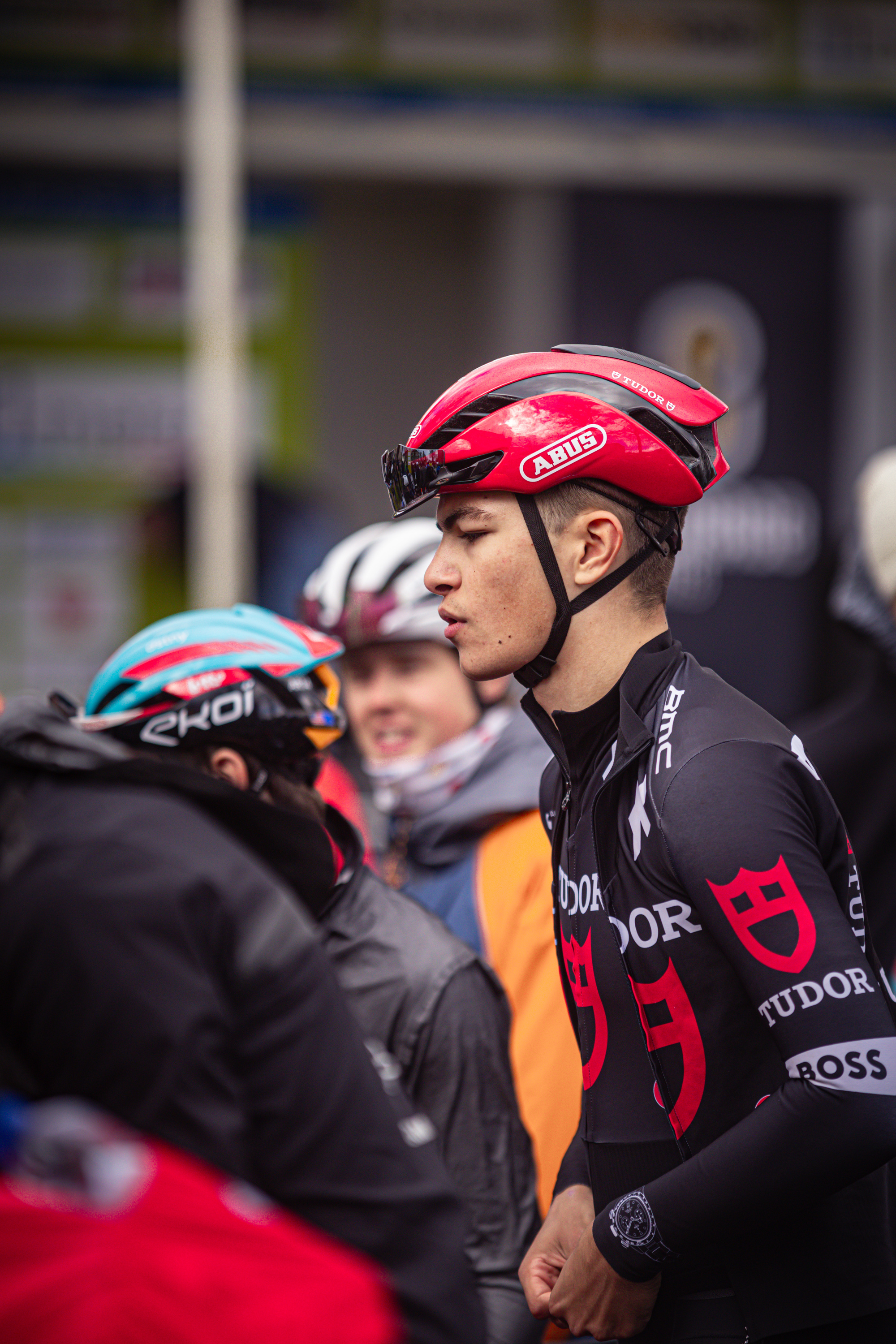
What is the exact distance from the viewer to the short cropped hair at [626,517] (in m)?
1.94

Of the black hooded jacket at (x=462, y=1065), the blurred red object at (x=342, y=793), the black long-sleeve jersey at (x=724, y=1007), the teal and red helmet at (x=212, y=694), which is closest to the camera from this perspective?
the black long-sleeve jersey at (x=724, y=1007)

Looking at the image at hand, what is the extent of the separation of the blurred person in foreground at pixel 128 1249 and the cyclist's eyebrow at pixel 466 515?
985 millimetres

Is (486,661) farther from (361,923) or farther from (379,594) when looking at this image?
(379,594)

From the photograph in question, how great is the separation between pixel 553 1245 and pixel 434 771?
1.47 meters

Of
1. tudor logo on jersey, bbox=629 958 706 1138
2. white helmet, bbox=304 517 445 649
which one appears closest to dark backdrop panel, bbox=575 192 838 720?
white helmet, bbox=304 517 445 649

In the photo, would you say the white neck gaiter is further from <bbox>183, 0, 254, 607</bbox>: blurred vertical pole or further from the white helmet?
<bbox>183, 0, 254, 607</bbox>: blurred vertical pole

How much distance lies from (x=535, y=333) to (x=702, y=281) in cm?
97

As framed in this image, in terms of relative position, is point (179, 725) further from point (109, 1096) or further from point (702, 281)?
point (702, 281)

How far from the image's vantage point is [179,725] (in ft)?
7.38

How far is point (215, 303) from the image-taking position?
5953mm

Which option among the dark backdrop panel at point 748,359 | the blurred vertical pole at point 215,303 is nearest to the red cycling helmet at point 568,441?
the blurred vertical pole at point 215,303

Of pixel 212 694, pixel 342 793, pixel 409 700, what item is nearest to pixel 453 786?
pixel 409 700

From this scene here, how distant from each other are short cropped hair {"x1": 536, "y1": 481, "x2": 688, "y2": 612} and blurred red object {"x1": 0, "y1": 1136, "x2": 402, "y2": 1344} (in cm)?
100

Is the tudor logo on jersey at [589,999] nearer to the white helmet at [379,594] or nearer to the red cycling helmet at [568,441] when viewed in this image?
the red cycling helmet at [568,441]
